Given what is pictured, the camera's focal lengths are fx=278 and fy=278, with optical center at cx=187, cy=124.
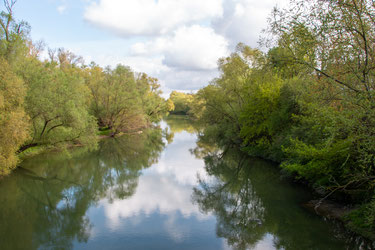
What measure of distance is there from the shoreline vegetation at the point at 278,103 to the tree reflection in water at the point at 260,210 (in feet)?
3.83

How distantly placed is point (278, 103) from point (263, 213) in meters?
11.4

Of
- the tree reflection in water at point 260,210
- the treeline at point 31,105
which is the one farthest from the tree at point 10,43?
the tree reflection in water at point 260,210

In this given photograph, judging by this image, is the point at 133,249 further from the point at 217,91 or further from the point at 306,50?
the point at 217,91

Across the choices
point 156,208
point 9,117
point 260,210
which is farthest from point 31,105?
point 260,210

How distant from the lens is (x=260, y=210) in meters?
14.0

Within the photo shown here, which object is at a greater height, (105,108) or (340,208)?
(105,108)

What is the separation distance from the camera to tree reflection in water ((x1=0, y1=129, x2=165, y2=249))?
1130 centimetres

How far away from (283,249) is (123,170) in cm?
1496

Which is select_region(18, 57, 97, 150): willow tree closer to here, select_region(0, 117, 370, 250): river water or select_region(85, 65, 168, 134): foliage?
select_region(0, 117, 370, 250): river water

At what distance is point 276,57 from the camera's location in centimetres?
931

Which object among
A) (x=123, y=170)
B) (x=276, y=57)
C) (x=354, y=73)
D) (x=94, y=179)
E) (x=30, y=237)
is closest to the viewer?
(x=354, y=73)

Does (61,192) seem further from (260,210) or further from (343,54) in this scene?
(343,54)

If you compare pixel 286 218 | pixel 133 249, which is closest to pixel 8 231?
pixel 133 249

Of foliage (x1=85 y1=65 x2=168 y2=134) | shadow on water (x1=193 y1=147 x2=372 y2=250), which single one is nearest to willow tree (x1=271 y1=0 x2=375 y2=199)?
shadow on water (x1=193 y1=147 x2=372 y2=250)
